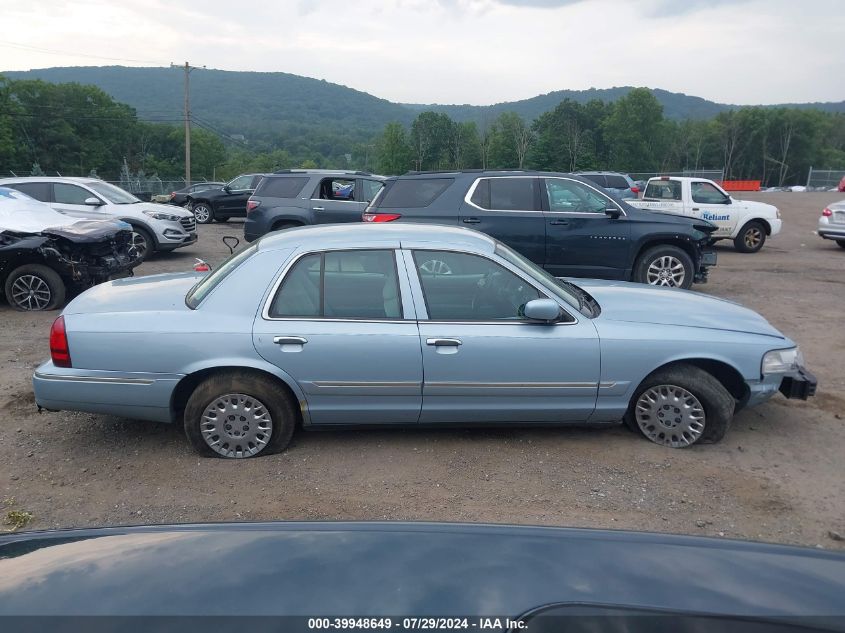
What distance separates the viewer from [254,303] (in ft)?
14.9

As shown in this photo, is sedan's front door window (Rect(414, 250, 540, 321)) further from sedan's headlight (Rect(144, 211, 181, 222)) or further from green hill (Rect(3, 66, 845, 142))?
green hill (Rect(3, 66, 845, 142))

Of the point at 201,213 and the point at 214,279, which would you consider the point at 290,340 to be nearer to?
the point at 214,279

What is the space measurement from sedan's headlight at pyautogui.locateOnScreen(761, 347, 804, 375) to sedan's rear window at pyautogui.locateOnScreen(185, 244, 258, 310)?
12.1ft

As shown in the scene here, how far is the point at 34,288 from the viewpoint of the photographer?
8.92 meters

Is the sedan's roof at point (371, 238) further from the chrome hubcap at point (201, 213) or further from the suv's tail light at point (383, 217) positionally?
the chrome hubcap at point (201, 213)

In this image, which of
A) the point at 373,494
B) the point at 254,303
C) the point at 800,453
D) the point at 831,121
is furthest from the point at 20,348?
the point at 831,121

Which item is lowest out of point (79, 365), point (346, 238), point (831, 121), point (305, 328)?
point (79, 365)

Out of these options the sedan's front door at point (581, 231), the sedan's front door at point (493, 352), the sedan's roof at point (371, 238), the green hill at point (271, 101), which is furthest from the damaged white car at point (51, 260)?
the green hill at point (271, 101)

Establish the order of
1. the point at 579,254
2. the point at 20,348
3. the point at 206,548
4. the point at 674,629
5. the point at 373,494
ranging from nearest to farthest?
the point at 674,629 < the point at 206,548 < the point at 373,494 < the point at 20,348 < the point at 579,254

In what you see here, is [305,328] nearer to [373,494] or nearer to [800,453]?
[373,494]

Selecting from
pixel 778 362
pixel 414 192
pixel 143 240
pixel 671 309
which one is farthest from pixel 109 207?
pixel 778 362

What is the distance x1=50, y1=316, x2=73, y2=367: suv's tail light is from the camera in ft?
14.7

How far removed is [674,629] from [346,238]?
3.81 meters

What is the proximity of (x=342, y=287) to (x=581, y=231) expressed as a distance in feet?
17.7
